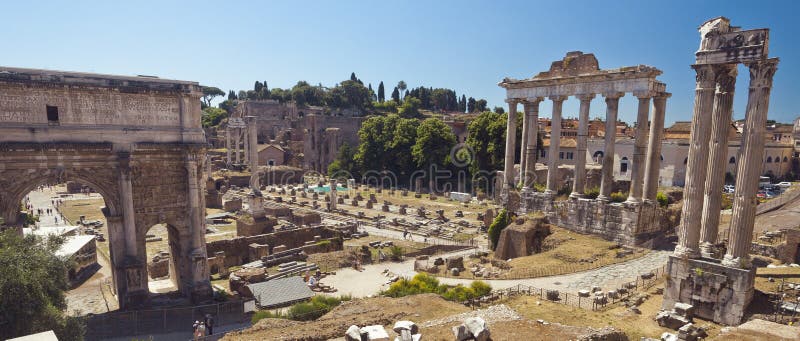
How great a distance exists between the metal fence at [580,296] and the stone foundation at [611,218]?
14.6ft

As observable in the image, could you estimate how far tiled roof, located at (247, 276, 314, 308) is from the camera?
54.7 ft

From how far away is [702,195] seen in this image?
520 inches

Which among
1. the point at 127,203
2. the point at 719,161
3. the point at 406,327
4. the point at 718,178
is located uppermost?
the point at 719,161

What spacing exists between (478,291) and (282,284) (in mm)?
7809

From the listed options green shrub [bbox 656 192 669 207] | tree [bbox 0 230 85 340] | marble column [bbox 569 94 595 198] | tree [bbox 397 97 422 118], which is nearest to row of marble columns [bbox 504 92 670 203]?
marble column [bbox 569 94 595 198]

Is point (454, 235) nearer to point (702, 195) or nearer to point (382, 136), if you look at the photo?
point (702, 195)

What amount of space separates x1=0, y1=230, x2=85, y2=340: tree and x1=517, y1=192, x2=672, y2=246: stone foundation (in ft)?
67.5

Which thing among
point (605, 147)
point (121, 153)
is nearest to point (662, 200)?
point (605, 147)

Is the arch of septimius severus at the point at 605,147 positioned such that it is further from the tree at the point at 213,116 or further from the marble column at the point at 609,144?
the tree at the point at 213,116

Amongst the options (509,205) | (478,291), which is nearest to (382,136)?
(509,205)

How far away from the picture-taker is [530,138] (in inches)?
1003

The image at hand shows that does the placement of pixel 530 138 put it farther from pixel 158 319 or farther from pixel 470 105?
pixel 470 105

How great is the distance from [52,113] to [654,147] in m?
24.5

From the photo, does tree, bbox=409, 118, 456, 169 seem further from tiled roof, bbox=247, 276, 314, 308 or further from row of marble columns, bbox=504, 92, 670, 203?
tiled roof, bbox=247, 276, 314, 308
